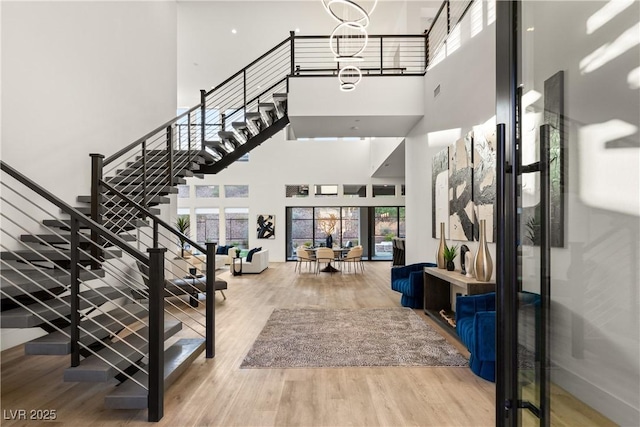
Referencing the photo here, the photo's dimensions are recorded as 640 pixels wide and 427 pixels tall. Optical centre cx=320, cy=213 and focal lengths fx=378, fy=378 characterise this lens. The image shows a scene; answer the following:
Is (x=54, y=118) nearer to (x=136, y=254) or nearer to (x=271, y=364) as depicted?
(x=136, y=254)

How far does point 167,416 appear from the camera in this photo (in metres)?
2.68

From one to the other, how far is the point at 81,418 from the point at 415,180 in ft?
21.1

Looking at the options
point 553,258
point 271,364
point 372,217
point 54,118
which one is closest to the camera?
point 553,258

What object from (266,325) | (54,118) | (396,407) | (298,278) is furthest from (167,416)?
(298,278)

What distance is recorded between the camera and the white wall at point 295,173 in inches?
589

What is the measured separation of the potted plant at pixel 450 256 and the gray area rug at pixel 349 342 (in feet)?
2.86

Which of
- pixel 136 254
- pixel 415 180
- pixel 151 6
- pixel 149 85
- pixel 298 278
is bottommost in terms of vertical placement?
pixel 298 278

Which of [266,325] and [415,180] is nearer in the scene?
[266,325]

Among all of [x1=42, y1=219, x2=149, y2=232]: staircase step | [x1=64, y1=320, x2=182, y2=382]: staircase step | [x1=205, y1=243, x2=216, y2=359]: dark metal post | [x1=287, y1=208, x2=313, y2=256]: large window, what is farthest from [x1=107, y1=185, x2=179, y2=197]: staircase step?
[x1=287, y1=208, x2=313, y2=256]: large window

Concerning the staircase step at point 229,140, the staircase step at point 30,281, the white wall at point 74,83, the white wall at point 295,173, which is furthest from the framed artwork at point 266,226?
the staircase step at point 30,281

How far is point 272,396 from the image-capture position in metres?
3.03

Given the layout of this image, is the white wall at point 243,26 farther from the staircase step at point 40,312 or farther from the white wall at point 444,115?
the staircase step at point 40,312

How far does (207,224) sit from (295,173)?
4103mm

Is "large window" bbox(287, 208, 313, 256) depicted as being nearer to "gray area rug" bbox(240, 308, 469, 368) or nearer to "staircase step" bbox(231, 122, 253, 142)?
"staircase step" bbox(231, 122, 253, 142)
